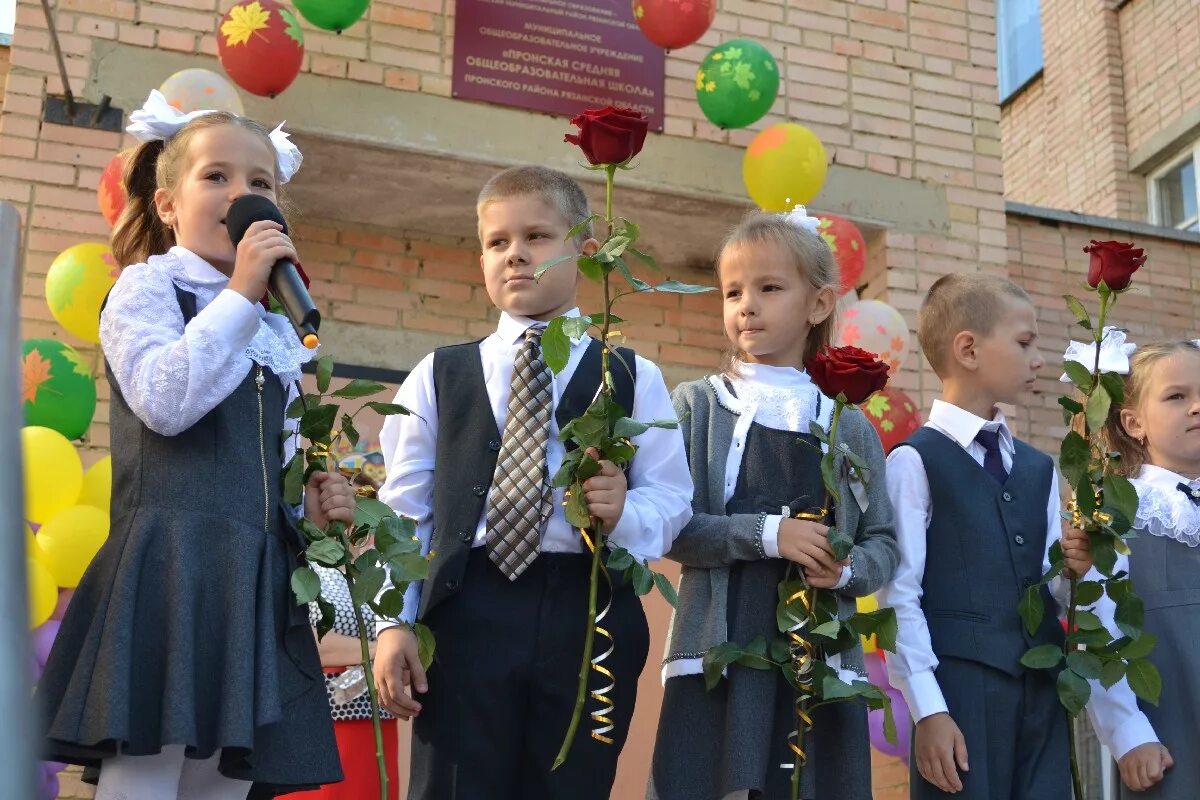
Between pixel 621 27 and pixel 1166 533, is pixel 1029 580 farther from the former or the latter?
pixel 621 27

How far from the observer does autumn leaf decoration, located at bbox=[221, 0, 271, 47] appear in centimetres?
479

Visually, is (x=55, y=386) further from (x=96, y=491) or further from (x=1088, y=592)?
(x=1088, y=592)

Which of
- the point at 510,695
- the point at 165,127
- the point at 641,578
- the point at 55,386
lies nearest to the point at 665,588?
the point at 641,578

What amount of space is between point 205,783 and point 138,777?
0.16 meters

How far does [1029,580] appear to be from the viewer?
3.08 m

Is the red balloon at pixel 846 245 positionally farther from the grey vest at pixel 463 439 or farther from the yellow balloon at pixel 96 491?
the yellow balloon at pixel 96 491

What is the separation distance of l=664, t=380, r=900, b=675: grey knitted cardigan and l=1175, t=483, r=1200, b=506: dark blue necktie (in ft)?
2.99

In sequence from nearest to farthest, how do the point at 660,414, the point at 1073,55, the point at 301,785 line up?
the point at 301,785 → the point at 660,414 → the point at 1073,55

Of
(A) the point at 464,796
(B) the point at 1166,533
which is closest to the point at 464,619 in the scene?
(A) the point at 464,796

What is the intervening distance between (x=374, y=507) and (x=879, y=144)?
171 inches

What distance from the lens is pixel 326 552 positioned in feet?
7.44

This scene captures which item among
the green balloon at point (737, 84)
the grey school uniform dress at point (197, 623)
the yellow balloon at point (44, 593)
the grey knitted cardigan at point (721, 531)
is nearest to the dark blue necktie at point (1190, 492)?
the grey knitted cardigan at point (721, 531)

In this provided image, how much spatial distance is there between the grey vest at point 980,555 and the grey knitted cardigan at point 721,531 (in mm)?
211

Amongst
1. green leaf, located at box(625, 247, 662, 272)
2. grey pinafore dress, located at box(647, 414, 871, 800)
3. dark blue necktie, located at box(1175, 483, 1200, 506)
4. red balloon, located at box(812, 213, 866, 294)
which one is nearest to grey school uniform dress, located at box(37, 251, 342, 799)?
green leaf, located at box(625, 247, 662, 272)
